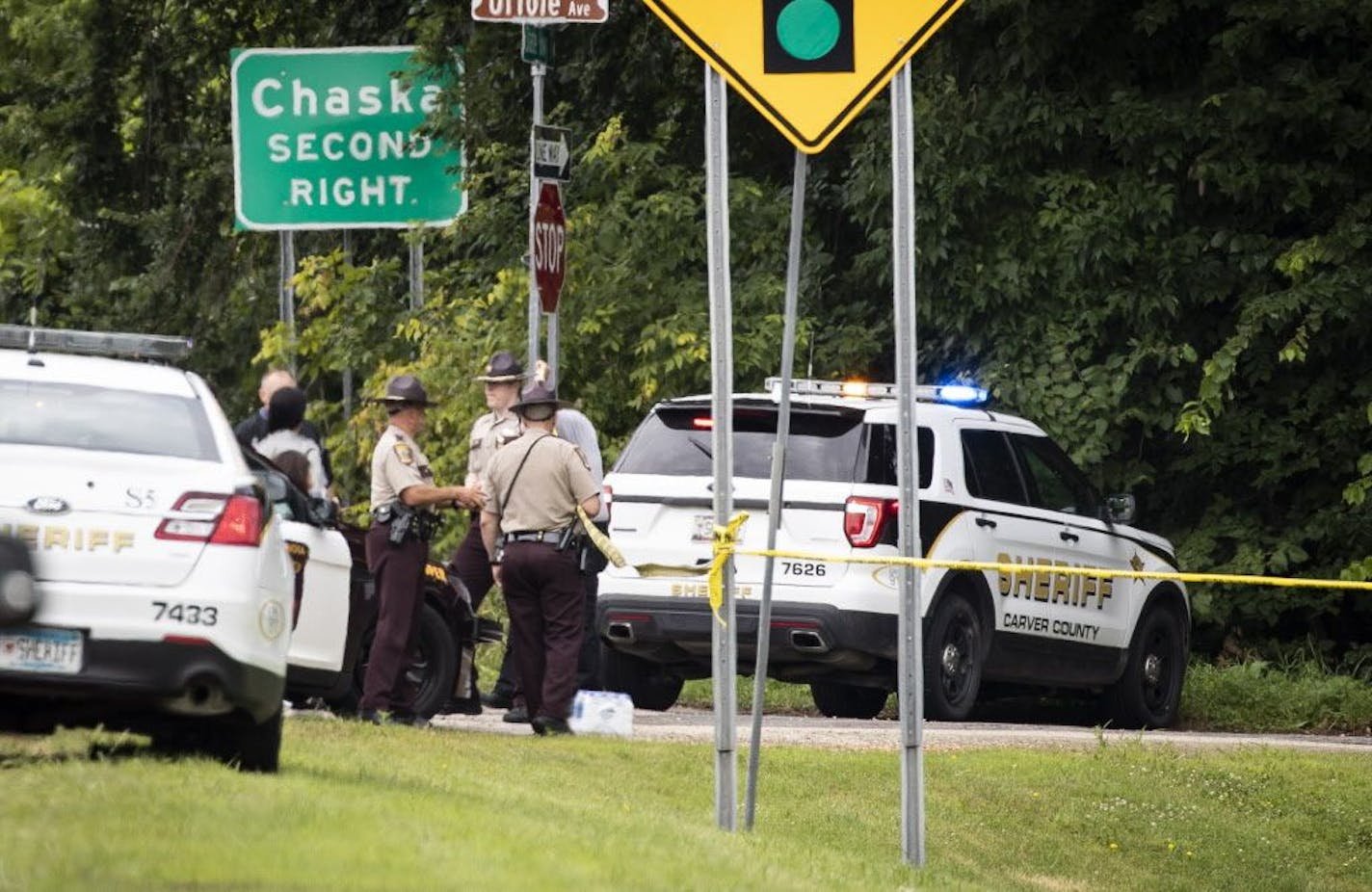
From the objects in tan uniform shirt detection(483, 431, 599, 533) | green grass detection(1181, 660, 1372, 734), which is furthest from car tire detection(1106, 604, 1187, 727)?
tan uniform shirt detection(483, 431, 599, 533)

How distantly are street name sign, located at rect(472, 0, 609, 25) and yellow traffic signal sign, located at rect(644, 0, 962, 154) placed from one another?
4624mm

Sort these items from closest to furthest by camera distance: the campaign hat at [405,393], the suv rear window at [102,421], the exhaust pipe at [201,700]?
the exhaust pipe at [201,700] → the suv rear window at [102,421] → the campaign hat at [405,393]

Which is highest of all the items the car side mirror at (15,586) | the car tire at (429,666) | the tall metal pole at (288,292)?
the tall metal pole at (288,292)

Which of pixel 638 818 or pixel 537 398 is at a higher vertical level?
pixel 537 398

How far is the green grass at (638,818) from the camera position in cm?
785

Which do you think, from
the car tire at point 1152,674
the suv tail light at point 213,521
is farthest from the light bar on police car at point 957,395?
the suv tail light at point 213,521

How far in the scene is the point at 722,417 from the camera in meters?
10.7

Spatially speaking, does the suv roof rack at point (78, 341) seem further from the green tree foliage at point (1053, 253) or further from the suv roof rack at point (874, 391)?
the green tree foliage at point (1053, 253)

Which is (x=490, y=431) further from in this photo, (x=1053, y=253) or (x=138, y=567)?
(x=1053, y=253)

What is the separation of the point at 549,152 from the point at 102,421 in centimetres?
618

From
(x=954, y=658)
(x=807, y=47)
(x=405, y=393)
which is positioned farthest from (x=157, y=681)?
(x=954, y=658)

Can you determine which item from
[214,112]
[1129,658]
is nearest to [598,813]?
[1129,658]

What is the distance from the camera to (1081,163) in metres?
21.0

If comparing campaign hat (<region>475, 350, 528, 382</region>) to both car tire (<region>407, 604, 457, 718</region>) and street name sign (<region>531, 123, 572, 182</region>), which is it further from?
car tire (<region>407, 604, 457, 718</region>)
